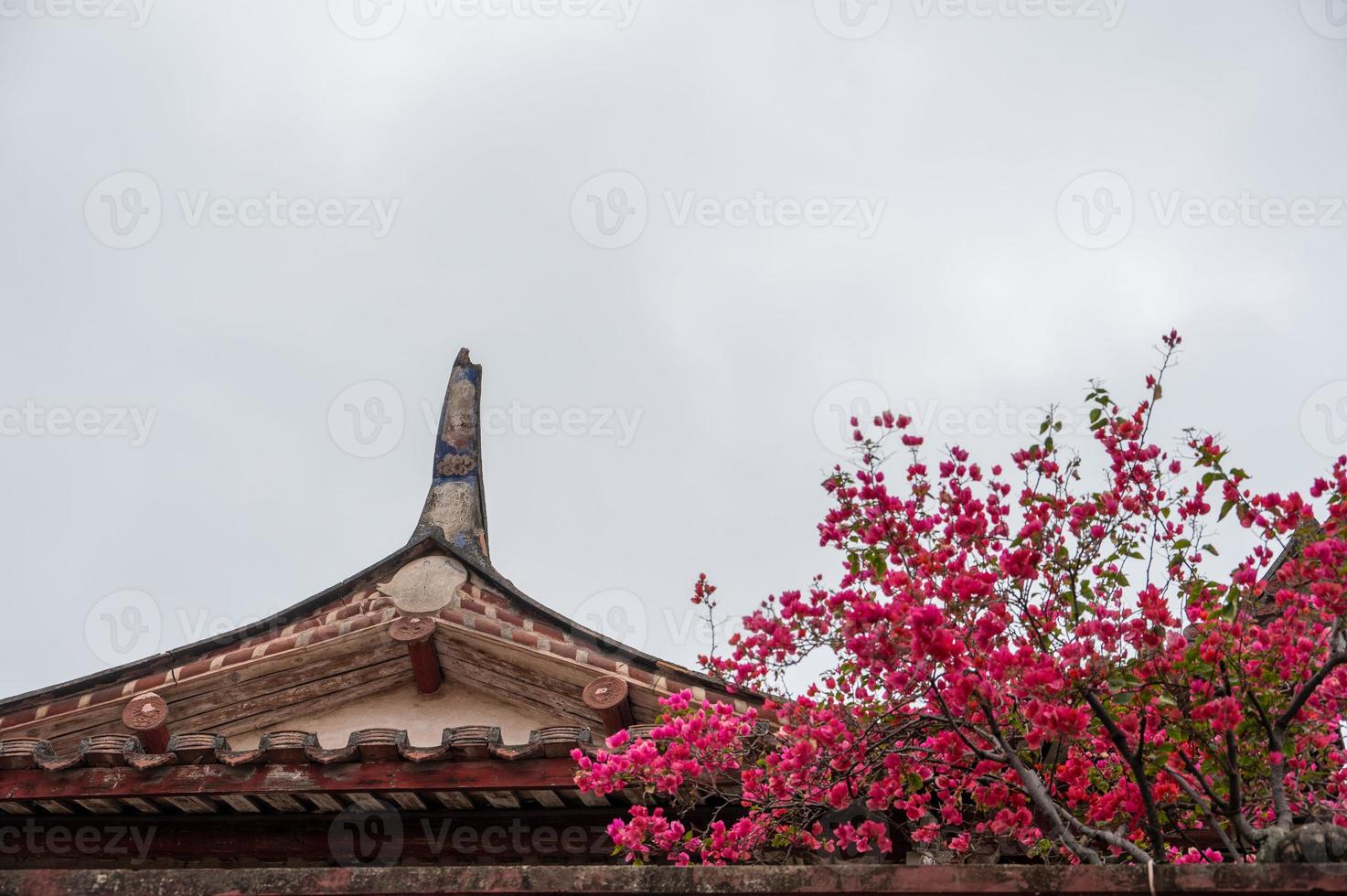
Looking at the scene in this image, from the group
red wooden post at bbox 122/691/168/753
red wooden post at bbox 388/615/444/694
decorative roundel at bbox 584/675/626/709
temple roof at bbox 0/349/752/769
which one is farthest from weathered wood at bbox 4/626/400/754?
decorative roundel at bbox 584/675/626/709

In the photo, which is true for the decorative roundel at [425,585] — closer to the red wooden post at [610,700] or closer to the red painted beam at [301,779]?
the red wooden post at [610,700]

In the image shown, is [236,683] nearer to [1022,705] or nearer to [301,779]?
[301,779]

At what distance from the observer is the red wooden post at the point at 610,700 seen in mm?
7625

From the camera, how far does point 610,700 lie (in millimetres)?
7633

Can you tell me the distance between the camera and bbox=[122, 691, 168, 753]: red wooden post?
24.8 feet

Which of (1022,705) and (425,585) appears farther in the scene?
(425,585)

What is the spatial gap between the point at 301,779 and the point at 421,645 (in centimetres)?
163

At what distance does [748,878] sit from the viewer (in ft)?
11.1

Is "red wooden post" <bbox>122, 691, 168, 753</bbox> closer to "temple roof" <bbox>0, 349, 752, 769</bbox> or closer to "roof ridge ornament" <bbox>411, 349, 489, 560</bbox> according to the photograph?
"temple roof" <bbox>0, 349, 752, 769</bbox>

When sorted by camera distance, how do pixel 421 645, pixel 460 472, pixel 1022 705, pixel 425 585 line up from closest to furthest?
pixel 1022 705
pixel 421 645
pixel 425 585
pixel 460 472

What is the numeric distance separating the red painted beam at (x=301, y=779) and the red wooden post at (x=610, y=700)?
677 mm

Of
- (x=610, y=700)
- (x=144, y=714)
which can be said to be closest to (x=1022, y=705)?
(x=610, y=700)

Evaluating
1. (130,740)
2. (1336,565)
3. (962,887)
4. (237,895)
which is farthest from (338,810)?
(1336,565)

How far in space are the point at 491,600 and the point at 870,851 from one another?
3.46 meters
